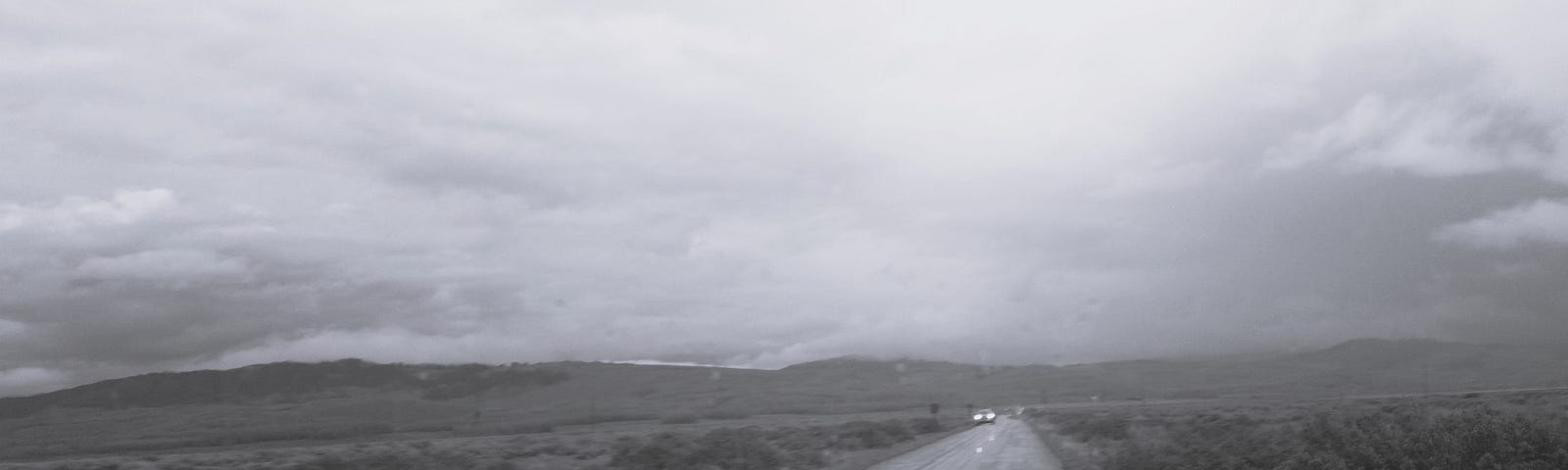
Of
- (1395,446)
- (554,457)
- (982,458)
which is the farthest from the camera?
(554,457)

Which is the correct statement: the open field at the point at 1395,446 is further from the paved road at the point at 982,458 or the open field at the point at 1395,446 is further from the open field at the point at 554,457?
the open field at the point at 554,457

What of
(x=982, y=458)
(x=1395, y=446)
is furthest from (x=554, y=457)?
(x=1395, y=446)

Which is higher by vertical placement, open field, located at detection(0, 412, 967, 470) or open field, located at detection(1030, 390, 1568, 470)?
open field, located at detection(1030, 390, 1568, 470)

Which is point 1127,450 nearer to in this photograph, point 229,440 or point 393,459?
point 393,459

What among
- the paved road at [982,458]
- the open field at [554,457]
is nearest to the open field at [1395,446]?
the paved road at [982,458]

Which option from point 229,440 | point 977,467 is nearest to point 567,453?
point 977,467

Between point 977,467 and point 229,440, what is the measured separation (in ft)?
368

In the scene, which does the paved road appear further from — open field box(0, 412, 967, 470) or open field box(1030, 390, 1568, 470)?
open field box(1030, 390, 1568, 470)

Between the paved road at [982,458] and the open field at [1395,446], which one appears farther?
the paved road at [982,458]

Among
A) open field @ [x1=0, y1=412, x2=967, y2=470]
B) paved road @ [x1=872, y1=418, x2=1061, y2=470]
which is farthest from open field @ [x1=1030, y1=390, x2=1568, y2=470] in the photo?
open field @ [x1=0, y1=412, x2=967, y2=470]

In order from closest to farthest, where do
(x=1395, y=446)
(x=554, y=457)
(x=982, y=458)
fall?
1. (x=1395, y=446)
2. (x=982, y=458)
3. (x=554, y=457)

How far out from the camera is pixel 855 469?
47.5m

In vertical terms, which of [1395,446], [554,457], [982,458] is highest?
[1395,446]

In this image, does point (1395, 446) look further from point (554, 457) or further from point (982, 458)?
point (554, 457)
